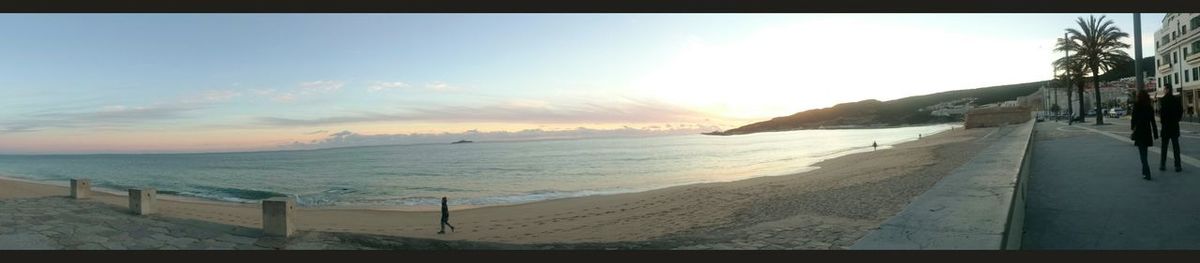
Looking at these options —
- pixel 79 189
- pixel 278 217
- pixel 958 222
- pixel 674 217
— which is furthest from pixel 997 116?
pixel 79 189

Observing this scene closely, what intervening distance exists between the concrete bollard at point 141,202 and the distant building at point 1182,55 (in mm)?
59789

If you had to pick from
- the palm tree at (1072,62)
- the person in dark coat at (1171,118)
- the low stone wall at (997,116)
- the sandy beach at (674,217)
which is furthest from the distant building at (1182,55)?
the person in dark coat at (1171,118)

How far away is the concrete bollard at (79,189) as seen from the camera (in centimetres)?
1762

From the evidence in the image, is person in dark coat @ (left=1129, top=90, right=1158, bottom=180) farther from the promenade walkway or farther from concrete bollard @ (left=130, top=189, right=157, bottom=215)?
concrete bollard @ (left=130, top=189, right=157, bottom=215)

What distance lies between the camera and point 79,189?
1784 cm

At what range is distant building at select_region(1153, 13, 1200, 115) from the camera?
152ft

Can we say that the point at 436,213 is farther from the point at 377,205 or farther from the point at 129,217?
the point at 129,217

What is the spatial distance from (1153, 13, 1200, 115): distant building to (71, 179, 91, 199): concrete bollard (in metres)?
62.4

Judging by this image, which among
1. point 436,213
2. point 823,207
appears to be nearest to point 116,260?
point 823,207

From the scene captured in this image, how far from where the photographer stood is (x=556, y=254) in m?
4.57

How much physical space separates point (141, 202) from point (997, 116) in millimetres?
84999

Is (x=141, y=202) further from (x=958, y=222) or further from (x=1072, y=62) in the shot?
(x=1072, y=62)

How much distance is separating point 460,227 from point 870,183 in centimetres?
1115

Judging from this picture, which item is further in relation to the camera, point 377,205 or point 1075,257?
point 377,205
